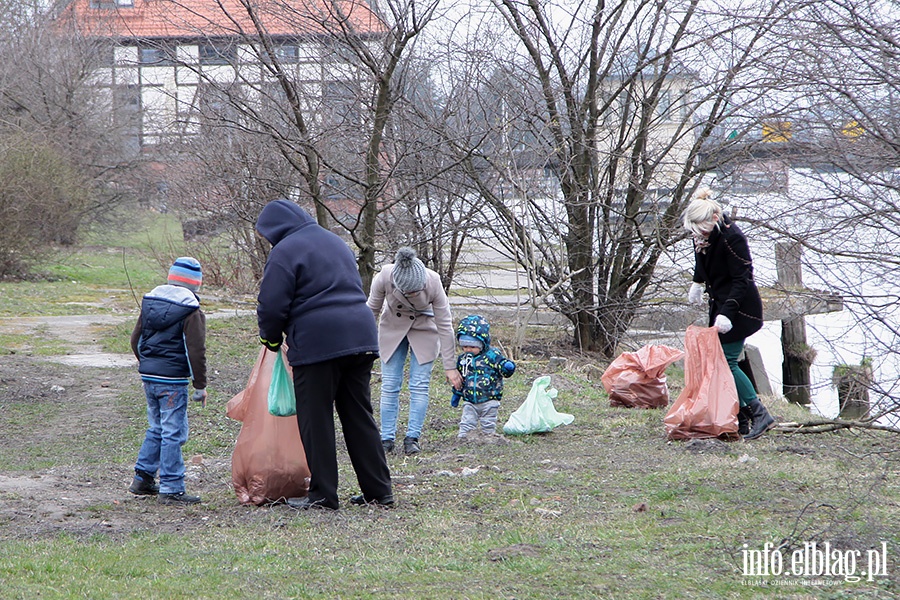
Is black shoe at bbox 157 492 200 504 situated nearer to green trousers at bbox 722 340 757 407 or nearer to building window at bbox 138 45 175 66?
green trousers at bbox 722 340 757 407

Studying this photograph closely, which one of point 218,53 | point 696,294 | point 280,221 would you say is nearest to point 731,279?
point 696,294

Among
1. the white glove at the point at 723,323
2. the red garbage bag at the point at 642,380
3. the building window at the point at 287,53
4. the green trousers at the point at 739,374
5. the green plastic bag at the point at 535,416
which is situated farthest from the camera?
the building window at the point at 287,53

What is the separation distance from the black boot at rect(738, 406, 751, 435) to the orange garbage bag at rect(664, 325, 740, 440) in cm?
23

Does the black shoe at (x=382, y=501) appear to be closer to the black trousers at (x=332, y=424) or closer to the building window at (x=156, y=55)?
the black trousers at (x=332, y=424)

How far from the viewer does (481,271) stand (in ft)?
46.4

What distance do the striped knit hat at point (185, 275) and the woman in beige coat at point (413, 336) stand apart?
138 centimetres

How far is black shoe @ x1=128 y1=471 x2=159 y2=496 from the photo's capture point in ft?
18.4

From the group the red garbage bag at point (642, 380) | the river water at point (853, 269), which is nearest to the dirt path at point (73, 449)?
the river water at point (853, 269)

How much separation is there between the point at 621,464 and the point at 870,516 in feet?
6.56

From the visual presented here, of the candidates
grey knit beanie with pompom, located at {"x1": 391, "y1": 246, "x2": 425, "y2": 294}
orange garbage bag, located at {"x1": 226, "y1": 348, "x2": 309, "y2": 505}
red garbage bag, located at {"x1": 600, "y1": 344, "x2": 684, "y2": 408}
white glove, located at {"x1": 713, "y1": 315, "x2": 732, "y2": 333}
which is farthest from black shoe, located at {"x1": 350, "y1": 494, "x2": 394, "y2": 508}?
red garbage bag, located at {"x1": 600, "y1": 344, "x2": 684, "y2": 408}

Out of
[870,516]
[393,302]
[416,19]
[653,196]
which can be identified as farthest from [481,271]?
[870,516]

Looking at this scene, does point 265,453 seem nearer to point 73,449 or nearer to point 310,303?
point 310,303

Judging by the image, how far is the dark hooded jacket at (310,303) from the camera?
4.94 meters

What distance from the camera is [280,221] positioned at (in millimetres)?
5113
